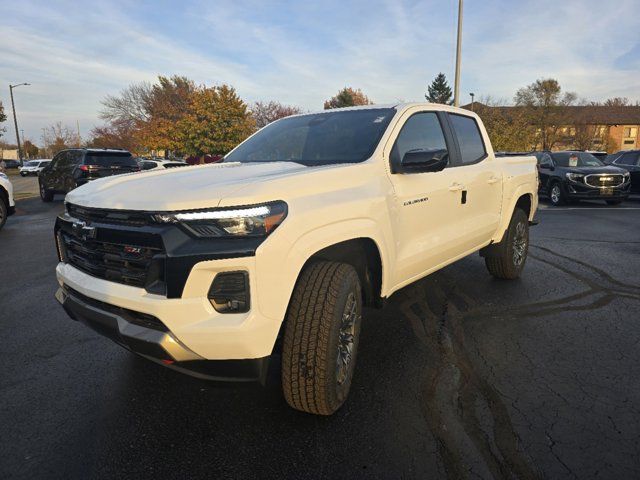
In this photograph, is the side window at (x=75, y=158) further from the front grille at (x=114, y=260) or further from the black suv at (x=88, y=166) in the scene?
the front grille at (x=114, y=260)

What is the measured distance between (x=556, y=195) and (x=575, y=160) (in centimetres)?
113

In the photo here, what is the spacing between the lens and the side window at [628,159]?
570 inches

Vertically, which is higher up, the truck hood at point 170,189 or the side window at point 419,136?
the side window at point 419,136

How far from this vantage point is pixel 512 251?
4973 millimetres

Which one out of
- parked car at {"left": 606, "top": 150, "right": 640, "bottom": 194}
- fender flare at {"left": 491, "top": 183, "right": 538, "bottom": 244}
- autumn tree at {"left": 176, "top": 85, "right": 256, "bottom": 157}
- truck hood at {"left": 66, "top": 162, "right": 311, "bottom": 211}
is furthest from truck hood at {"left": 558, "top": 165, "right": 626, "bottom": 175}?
autumn tree at {"left": 176, "top": 85, "right": 256, "bottom": 157}

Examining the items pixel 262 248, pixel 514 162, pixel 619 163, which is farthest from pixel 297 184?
pixel 619 163

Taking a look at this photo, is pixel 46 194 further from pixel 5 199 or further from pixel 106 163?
pixel 5 199

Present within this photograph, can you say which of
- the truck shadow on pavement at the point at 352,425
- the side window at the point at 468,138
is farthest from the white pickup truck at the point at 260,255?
the side window at the point at 468,138

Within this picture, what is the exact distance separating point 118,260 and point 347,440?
1484mm

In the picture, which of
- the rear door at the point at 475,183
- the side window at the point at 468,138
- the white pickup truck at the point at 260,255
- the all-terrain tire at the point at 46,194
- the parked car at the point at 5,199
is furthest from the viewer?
the all-terrain tire at the point at 46,194

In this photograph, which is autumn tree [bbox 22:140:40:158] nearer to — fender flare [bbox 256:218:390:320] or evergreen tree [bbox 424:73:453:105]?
evergreen tree [bbox 424:73:453:105]

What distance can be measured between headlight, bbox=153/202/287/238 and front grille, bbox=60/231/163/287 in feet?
0.63

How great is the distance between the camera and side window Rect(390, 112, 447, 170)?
10.3 ft

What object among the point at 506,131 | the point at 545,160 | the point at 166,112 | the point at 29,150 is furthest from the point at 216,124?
the point at 29,150
